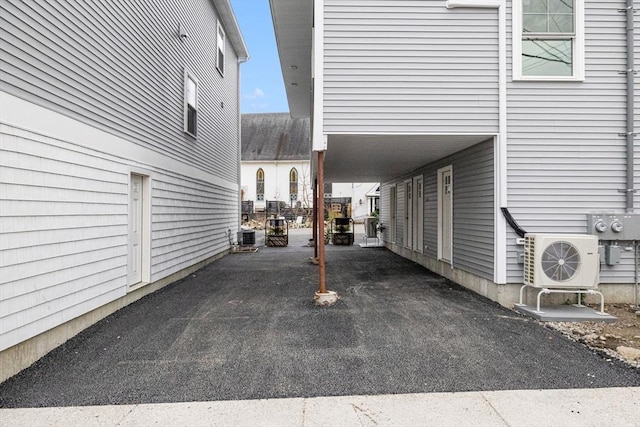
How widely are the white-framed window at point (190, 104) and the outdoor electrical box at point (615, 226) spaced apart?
7.52 m

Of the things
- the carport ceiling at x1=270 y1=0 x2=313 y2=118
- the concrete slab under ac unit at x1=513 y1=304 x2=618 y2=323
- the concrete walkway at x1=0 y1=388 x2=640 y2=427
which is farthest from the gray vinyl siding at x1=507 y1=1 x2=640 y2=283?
the carport ceiling at x1=270 y1=0 x2=313 y2=118

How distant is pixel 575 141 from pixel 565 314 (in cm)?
249

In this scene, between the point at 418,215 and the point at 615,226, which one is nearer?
the point at 615,226

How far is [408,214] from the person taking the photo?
1087 cm

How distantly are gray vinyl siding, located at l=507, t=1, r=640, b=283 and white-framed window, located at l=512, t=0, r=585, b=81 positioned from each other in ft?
0.57

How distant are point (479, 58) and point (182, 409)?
5.65 metres

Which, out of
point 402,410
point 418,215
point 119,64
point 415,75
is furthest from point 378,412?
point 418,215

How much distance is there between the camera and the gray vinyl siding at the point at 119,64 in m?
3.62

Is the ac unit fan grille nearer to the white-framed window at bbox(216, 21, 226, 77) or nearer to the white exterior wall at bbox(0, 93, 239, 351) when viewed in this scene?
the white exterior wall at bbox(0, 93, 239, 351)

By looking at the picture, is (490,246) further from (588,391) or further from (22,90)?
(22,90)

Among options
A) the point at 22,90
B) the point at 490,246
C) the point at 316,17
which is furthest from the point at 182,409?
the point at 316,17

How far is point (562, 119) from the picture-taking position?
555 centimetres

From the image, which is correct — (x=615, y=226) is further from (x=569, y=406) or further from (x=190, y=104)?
(x=190, y=104)

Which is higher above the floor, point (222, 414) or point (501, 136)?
point (501, 136)
